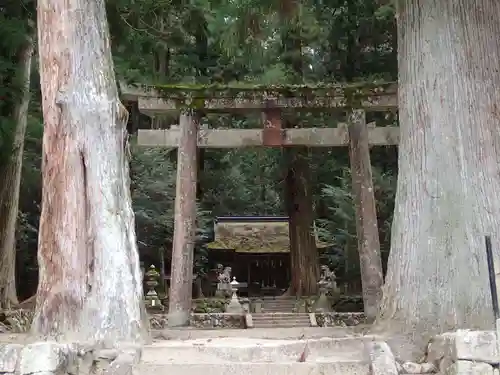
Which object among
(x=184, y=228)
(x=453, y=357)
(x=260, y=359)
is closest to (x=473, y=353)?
(x=453, y=357)

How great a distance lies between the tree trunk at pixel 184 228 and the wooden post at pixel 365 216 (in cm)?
286

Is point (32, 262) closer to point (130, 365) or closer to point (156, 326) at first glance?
point (156, 326)

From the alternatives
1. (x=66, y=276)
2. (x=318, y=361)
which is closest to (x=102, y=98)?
(x=66, y=276)

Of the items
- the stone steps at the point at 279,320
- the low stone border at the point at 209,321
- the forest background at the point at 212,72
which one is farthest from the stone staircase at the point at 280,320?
the forest background at the point at 212,72

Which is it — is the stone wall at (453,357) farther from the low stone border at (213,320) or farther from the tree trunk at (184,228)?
the low stone border at (213,320)

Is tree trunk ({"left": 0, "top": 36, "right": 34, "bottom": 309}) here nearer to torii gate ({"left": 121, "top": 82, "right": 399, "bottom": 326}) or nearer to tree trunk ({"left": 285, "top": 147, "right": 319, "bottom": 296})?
torii gate ({"left": 121, "top": 82, "right": 399, "bottom": 326})

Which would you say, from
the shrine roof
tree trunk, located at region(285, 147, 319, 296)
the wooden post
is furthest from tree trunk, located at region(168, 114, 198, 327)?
the shrine roof

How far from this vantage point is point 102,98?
620 centimetres

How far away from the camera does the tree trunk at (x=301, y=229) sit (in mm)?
16344

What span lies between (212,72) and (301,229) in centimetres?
627

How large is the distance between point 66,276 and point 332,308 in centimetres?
1033

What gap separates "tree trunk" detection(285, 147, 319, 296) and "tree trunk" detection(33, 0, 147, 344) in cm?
1034

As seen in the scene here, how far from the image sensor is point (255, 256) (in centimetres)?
2186

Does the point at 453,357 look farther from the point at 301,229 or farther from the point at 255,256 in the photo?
the point at 255,256
